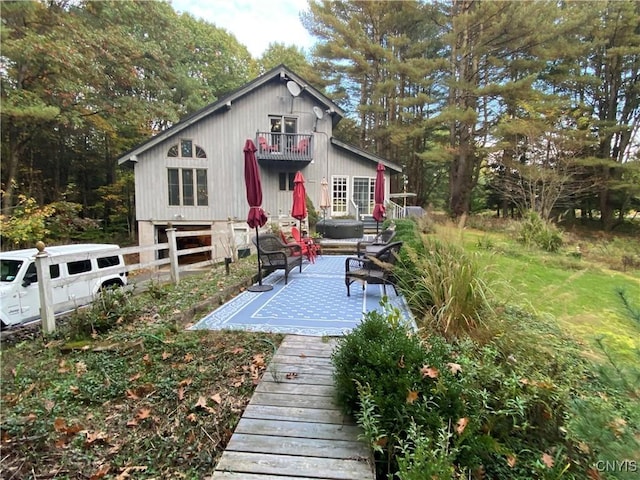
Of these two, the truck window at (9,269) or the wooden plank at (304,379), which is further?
the truck window at (9,269)

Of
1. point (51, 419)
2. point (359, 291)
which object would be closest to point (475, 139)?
point (359, 291)

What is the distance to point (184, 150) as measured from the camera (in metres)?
14.2

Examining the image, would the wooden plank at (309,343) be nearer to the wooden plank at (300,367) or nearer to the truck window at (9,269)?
the wooden plank at (300,367)

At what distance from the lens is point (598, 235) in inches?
663

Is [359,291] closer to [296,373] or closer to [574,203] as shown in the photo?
[296,373]

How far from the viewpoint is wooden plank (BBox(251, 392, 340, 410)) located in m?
2.40

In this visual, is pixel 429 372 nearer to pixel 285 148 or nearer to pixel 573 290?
pixel 573 290

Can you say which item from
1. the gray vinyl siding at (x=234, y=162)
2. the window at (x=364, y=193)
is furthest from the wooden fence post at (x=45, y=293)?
the window at (x=364, y=193)

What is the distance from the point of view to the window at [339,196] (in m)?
15.4

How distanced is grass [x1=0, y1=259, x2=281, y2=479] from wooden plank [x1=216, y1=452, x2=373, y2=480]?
28 cm

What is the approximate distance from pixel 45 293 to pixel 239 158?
11.6 metres

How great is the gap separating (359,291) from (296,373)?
284cm

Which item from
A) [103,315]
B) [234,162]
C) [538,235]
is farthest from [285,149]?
[103,315]

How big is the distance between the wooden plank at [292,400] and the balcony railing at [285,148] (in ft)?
41.0
